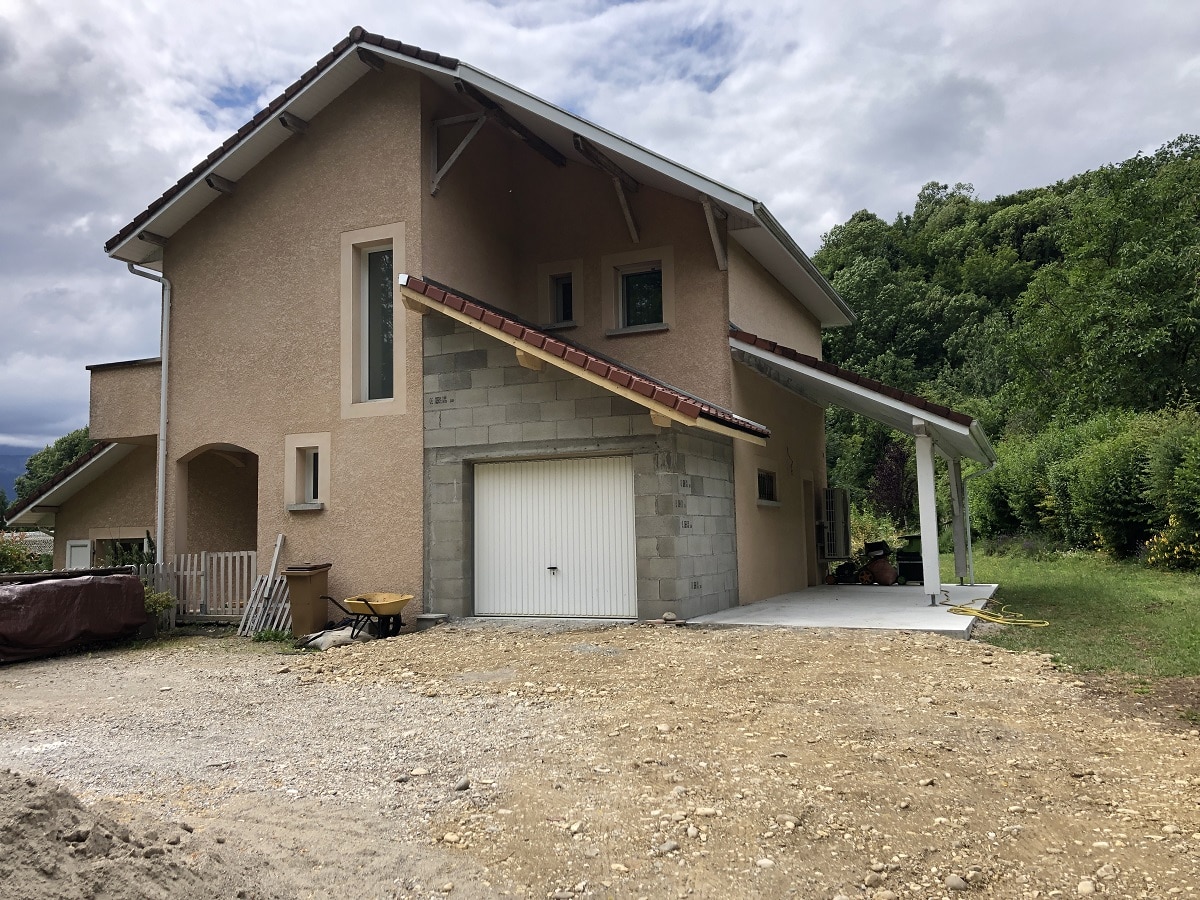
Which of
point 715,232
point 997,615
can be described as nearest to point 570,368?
point 715,232

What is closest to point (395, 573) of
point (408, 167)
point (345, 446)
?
point (345, 446)

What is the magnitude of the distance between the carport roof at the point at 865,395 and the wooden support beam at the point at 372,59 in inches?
246

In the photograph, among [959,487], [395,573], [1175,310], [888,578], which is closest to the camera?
[395,573]

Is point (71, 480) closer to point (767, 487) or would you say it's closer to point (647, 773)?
point (767, 487)

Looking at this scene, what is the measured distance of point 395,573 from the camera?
38.9ft

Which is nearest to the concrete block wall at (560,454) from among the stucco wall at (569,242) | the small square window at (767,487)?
the stucco wall at (569,242)

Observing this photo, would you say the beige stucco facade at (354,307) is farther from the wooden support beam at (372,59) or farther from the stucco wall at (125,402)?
the wooden support beam at (372,59)

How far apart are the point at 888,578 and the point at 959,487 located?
221cm

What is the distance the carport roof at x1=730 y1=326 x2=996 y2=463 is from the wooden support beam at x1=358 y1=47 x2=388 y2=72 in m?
6.26

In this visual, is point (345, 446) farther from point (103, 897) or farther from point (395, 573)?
point (103, 897)

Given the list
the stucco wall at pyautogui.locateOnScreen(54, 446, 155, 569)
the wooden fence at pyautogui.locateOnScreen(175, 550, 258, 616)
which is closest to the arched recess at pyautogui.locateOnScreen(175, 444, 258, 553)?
the wooden fence at pyautogui.locateOnScreen(175, 550, 258, 616)

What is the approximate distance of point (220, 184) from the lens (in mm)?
13398

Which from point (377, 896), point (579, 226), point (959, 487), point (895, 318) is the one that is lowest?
point (377, 896)

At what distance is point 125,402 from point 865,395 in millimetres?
11403
